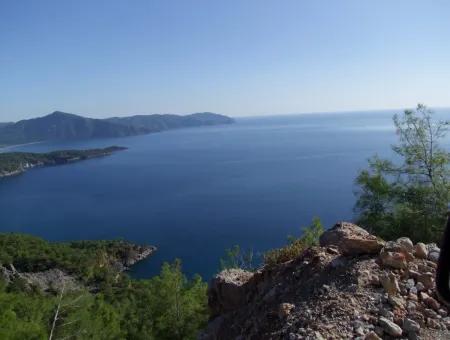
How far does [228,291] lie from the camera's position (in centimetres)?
920

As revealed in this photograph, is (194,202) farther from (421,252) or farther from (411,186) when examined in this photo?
(421,252)

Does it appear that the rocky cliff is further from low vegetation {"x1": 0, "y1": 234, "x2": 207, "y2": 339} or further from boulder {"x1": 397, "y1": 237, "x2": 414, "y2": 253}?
low vegetation {"x1": 0, "y1": 234, "x2": 207, "y2": 339}

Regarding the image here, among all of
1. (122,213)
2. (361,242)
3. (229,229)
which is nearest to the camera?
(361,242)

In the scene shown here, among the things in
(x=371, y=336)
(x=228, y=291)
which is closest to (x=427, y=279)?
(x=371, y=336)

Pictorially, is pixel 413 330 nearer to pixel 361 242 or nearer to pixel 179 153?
pixel 361 242

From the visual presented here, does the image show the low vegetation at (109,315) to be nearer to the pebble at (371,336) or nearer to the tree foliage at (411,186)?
the tree foliage at (411,186)

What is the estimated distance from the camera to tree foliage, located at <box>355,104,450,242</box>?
539 inches

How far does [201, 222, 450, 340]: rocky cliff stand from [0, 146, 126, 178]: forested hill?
158960 mm

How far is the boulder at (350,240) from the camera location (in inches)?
269

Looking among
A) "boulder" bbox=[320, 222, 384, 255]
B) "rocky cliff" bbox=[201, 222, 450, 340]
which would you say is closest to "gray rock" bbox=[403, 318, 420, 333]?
"rocky cliff" bbox=[201, 222, 450, 340]

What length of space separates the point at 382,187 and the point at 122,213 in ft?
239

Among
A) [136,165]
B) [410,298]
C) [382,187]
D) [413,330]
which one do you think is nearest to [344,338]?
[413,330]

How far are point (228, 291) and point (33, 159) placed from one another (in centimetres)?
17951

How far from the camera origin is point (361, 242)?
6.91 m
